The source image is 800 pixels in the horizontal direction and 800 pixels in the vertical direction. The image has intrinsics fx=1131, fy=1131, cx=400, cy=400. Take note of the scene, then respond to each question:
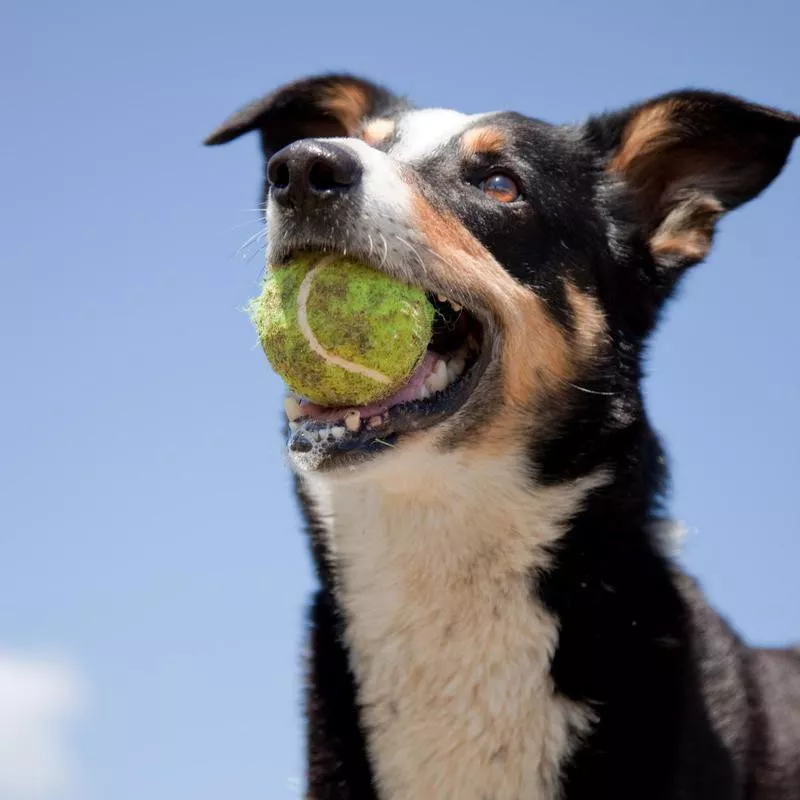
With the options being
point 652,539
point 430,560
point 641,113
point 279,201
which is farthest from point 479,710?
point 641,113

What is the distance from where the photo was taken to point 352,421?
343 cm

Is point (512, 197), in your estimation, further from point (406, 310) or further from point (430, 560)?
point (430, 560)

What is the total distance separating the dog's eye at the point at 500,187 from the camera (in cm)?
395

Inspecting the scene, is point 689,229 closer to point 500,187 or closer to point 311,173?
point 500,187

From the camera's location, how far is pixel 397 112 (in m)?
4.53

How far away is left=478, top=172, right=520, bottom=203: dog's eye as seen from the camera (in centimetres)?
395

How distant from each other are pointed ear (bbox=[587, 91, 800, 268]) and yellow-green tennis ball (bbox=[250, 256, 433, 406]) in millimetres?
1323

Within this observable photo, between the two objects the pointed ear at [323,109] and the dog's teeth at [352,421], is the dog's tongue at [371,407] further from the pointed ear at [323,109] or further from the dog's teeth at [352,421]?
the pointed ear at [323,109]

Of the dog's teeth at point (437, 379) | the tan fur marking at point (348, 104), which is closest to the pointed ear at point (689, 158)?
the tan fur marking at point (348, 104)

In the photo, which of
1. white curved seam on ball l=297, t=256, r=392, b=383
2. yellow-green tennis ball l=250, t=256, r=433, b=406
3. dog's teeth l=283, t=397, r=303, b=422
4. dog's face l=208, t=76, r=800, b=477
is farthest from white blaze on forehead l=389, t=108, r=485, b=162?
dog's teeth l=283, t=397, r=303, b=422

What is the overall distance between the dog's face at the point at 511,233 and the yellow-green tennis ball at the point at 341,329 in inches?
2.7

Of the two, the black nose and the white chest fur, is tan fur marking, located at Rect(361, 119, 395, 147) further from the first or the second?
the white chest fur

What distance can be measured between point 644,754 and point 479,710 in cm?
51

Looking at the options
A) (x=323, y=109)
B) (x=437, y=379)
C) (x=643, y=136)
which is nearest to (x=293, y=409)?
(x=437, y=379)
